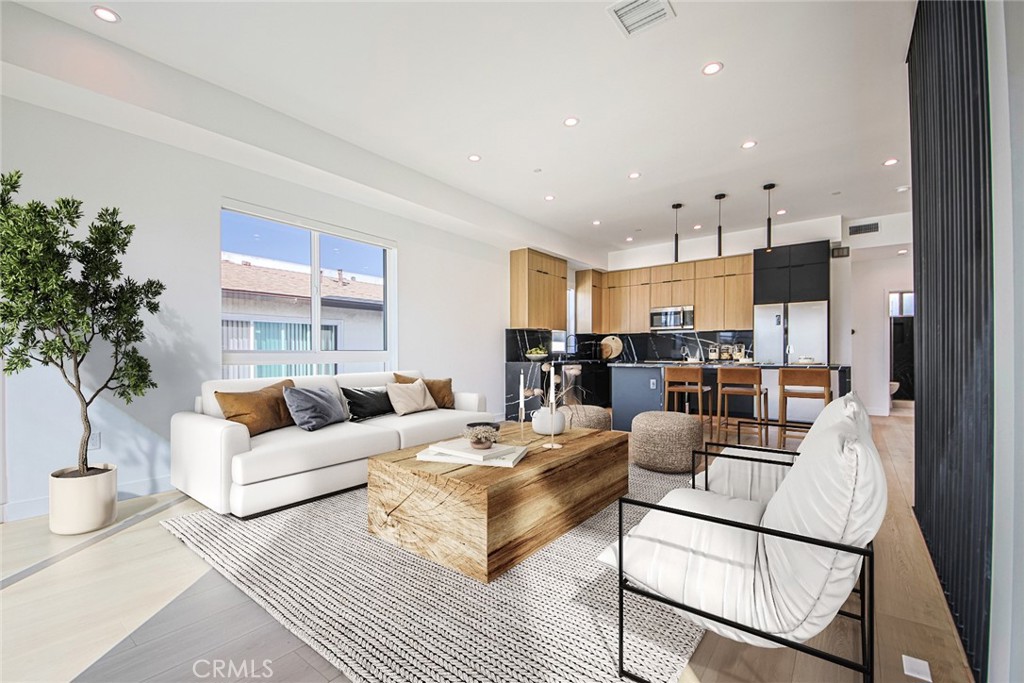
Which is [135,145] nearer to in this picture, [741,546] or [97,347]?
[97,347]

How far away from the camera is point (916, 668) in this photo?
1494 millimetres

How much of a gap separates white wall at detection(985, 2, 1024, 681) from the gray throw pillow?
11.7 ft

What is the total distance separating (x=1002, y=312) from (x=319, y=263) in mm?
4863

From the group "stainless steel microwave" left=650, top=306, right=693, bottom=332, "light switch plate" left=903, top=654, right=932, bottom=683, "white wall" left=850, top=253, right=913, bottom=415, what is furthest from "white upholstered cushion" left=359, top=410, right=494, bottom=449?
"white wall" left=850, top=253, right=913, bottom=415

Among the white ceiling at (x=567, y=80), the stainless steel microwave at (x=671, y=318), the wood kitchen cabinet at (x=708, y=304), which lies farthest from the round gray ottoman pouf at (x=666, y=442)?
the stainless steel microwave at (x=671, y=318)

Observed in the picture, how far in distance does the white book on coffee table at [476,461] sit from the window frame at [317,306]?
2359 mm

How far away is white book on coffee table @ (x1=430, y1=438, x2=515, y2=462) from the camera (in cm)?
234

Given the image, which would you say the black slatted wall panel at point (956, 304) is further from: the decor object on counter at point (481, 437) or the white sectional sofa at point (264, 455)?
the white sectional sofa at point (264, 455)

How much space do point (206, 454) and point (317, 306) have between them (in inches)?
80.0

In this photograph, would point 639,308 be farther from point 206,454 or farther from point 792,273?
point 206,454

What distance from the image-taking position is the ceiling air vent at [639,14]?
7.97ft

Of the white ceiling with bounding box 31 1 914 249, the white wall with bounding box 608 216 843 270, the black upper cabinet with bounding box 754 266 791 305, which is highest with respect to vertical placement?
the white ceiling with bounding box 31 1 914 249

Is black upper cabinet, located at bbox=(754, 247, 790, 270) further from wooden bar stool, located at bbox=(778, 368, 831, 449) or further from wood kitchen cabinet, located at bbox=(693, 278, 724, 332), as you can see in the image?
wooden bar stool, located at bbox=(778, 368, 831, 449)

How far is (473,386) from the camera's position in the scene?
6195 millimetres
